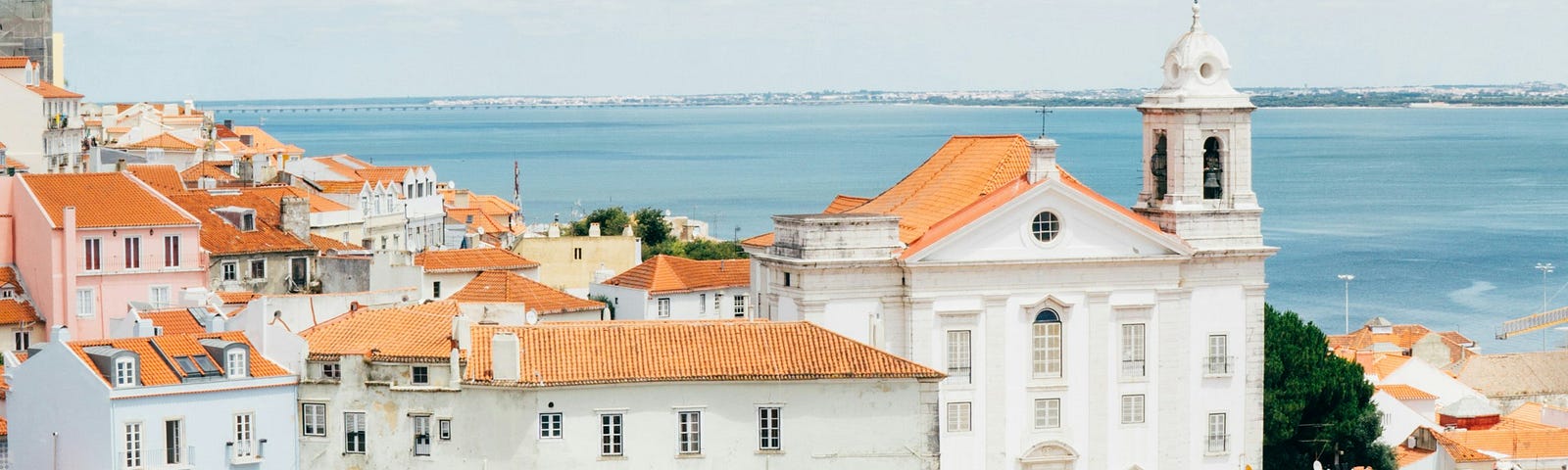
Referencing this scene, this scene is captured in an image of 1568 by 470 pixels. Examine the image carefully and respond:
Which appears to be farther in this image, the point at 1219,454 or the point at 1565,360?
the point at 1565,360

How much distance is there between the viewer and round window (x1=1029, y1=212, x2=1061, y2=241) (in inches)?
1720

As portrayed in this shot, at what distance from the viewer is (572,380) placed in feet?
123

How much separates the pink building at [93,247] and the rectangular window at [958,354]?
15755mm

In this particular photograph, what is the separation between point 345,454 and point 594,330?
13.5 feet

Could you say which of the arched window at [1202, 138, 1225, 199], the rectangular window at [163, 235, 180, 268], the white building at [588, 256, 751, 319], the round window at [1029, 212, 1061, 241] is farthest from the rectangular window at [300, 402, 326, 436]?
the white building at [588, 256, 751, 319]

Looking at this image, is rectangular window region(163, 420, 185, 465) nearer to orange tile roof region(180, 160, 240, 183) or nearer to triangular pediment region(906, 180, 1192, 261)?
triangular pediment region(906, 180, 1192, 261)

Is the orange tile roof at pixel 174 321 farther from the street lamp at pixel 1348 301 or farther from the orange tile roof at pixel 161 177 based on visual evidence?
the street lamp at pixel 1348 301

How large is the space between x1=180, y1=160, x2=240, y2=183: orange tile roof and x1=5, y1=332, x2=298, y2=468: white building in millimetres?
31805

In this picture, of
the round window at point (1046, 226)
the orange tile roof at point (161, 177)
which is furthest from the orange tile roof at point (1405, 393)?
the orange tile roof at point (161, 177)

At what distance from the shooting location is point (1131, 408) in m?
44.6

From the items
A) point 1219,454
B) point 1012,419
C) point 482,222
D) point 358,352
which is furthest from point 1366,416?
point 482,222

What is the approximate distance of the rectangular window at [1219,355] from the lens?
45.2 meters

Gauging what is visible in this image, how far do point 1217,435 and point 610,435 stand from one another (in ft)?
41.1

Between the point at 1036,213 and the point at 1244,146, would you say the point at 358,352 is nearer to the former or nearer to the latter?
the point at 1036,213
